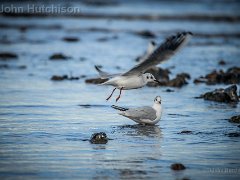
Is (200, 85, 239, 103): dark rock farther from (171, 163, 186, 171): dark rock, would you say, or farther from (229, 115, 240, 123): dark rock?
(171, 163, 186, 171): dark rock

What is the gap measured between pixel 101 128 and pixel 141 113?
73 cm

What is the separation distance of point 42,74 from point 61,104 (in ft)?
15.6

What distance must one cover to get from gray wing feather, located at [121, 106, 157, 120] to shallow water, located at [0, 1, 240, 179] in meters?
0.21

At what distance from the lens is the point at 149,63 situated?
10.6 metres

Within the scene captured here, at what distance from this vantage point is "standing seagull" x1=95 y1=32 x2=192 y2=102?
10.2 meters

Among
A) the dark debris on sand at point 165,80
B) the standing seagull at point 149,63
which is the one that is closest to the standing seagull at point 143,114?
the standing seagull at point 149,63

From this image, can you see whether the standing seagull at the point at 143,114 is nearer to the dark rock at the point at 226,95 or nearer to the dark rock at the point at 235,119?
the dark rock at the point at 235,119

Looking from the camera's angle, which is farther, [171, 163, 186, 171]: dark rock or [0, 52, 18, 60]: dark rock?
[0, 52, 18, 60]: dark rock

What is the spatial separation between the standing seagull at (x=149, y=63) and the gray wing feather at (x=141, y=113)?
55cm

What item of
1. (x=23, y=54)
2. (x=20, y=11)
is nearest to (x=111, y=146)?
(x=23, y=54)

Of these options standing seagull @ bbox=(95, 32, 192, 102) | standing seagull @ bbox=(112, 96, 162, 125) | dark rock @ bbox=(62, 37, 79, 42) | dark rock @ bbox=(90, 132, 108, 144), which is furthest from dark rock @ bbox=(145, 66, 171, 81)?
dark rock @ bbox=(62, 37, 79, 42)

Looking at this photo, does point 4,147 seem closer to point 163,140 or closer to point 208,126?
point 163,140

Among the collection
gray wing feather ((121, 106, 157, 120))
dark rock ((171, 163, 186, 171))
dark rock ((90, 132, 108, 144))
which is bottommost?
dark rock ((171, 163, 186, 171))

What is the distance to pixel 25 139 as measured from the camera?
9.90 meters
